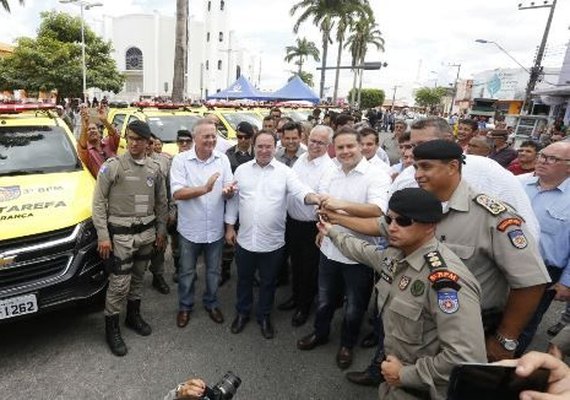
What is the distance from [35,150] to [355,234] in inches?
134

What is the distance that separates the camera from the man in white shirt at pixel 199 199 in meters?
3.45

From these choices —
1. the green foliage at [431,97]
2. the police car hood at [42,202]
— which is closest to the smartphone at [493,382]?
the police car hood at [42,202]

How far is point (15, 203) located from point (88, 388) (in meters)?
1.58

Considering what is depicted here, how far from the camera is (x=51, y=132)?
4.26m

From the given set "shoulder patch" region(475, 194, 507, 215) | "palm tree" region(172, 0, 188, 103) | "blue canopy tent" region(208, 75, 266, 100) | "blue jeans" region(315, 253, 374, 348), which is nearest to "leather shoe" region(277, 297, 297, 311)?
"blue jeans" region(315, 253, 374, 348)

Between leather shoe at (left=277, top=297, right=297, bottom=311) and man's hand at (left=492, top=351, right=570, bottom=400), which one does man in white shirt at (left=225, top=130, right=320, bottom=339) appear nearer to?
leather shoe at (left=277, top=297, right=297, bottom=311)

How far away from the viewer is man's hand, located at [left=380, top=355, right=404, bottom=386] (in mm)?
1695

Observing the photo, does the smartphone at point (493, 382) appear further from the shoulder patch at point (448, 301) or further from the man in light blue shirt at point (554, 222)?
the man in light blue shirt at point (554, 222)

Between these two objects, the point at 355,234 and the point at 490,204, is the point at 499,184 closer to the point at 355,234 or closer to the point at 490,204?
the point at 490,204

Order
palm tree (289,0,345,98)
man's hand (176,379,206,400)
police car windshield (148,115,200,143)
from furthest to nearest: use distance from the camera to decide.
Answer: palm tree (289,0,345,98) < police car windshield (148,115,200,143) < man's hand (176,379,206,400)

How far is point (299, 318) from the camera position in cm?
383

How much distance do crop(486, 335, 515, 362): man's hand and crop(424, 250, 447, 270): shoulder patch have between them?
2.29ft

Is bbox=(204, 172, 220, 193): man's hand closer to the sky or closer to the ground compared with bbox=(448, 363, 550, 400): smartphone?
closer to the ground

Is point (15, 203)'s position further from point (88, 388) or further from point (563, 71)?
point (563, 71)
